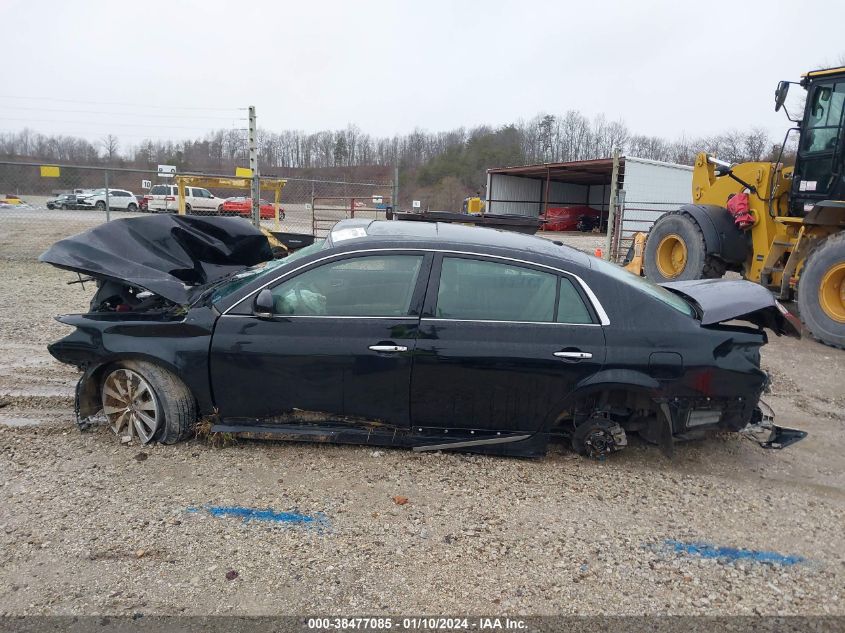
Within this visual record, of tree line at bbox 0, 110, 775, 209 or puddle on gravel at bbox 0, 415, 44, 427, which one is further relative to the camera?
tree line at bbox 0, 110, 775, 209

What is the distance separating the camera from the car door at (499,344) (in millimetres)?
3521

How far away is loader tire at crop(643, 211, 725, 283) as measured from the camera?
874cm

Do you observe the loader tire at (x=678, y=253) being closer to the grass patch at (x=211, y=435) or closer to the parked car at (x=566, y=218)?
the grass patch at (x=211, y=435)

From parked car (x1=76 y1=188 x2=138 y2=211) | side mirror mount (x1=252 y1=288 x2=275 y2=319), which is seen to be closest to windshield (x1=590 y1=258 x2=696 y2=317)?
side mirror mount (x1=252 y1=288 x2=275 y2=319)

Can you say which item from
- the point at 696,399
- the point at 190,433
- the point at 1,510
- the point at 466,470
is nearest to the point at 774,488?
the point at 696,399

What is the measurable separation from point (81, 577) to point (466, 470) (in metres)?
2.12

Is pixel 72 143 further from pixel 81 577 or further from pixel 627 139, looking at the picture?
pixel 627 139

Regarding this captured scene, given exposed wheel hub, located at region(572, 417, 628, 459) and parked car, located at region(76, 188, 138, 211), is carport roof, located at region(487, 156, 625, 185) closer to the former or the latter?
parked car, located at region(76, 188, 138, 211)

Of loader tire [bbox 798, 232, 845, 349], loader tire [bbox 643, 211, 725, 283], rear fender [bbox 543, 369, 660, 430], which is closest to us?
rear fender [bbox 543, 369, 660, 430]

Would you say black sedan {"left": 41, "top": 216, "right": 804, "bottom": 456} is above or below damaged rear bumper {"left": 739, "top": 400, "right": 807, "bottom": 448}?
above

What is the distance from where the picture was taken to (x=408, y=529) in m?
3.07

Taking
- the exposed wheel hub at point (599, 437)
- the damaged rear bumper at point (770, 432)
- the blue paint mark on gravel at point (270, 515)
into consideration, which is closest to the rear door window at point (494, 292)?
the exposed wheel hub at point (599, 437)

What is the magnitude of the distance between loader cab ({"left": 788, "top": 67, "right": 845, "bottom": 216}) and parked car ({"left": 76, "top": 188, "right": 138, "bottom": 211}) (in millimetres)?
29627

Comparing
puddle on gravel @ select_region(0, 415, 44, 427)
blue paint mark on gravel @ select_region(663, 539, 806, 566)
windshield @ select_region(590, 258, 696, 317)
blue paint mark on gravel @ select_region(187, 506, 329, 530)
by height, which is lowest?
blue paint mark on gravel @ select_region(663, 539, 806, 566)
